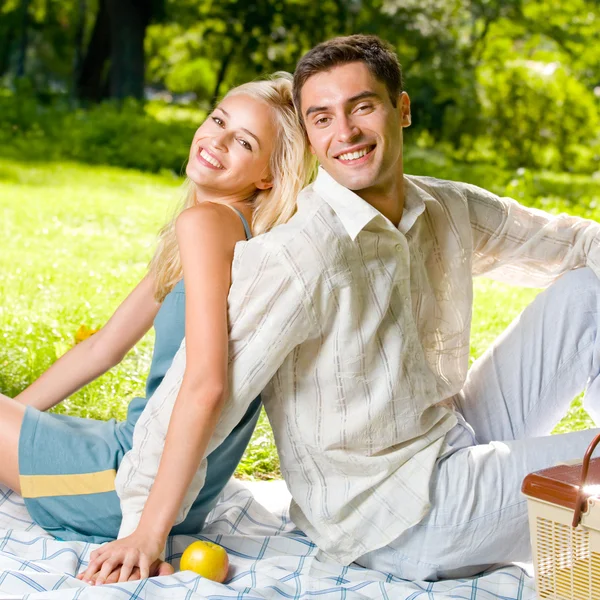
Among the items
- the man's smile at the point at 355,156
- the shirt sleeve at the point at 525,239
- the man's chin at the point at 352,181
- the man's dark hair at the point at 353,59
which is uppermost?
the man's dark hair at the point at 353,59

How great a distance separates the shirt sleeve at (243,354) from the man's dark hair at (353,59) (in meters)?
0.51

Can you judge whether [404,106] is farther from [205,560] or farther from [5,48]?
[5,48]

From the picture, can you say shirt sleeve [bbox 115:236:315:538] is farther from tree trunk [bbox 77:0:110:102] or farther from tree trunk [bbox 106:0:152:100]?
tree trunk [bbox 77:0:110:102]

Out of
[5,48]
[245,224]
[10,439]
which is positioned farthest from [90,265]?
[5,48]

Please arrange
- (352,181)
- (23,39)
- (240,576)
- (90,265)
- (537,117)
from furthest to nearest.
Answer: (23,39) < (537,117) < (90,265) < (240,576) < (352,181)

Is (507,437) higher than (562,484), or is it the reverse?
(562,484)

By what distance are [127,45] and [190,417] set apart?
481 inches

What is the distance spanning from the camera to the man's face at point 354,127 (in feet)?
7.91

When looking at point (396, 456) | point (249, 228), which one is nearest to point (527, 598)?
point (396, 456)

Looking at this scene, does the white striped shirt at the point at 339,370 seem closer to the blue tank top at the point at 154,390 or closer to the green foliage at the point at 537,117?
the blue tank top at the point at 154,390

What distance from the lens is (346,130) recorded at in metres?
2.42

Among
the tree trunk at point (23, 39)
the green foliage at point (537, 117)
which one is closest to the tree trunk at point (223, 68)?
the green foliage at point (537, 117)

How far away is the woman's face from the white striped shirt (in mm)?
320

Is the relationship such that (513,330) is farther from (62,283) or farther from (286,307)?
(62,283)
